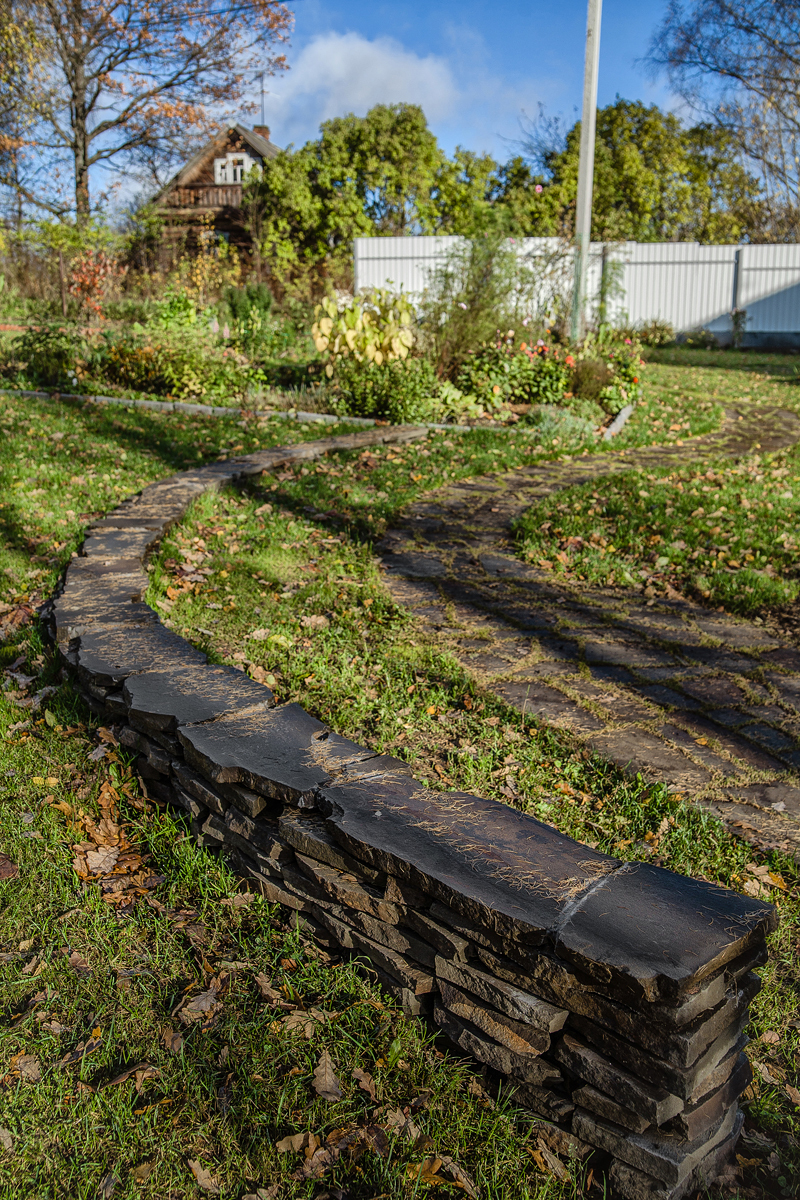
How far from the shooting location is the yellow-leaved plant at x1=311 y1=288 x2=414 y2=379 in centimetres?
825

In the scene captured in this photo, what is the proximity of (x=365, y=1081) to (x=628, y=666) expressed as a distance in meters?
2.18

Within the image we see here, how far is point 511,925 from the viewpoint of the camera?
4.99ft

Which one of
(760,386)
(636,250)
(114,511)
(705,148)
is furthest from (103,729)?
(705,148)

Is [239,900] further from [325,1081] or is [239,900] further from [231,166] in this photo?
[231,166]

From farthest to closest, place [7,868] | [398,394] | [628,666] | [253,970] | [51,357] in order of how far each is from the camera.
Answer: [51,357]
[398,394]
[628,666]
[7,868]
[253,970]

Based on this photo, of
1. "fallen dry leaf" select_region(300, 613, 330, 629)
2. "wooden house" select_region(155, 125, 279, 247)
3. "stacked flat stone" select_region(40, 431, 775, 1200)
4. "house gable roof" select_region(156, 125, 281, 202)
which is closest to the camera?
"stacked flat stone" select_region(40, 431, 775, 1200)

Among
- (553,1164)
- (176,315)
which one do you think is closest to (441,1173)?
(553,1164)

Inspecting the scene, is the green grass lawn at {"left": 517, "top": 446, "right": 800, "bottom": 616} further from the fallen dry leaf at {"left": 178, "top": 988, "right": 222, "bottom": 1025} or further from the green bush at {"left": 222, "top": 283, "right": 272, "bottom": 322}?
the green bush at {"left": 222, "top": 283, "right": 272, "bottom": 322}

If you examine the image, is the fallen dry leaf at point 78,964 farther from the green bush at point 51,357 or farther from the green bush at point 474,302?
the green bush at point 51,357

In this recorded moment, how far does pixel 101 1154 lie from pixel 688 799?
5.99ft

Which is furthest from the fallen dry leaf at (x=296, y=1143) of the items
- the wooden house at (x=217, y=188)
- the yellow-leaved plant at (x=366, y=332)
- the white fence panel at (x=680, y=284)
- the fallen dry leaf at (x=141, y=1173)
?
the wooden house at (x=217, y=188)

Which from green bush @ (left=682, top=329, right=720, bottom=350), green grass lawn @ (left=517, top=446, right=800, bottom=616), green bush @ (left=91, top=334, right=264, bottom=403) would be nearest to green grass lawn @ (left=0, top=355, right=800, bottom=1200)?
green grass lawn @ (left=517, top=446, right=800, bottom=616)

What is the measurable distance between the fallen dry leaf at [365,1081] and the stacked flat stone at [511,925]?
0.55ft

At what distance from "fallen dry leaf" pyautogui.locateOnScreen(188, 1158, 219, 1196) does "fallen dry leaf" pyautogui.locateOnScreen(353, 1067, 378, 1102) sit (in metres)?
0.32
